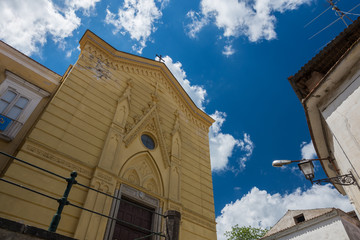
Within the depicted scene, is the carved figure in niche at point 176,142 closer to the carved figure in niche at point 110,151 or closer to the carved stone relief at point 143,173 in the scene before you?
the carved stone relief at point 143,173

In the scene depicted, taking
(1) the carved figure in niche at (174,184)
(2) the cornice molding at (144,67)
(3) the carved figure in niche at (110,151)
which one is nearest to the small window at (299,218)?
(2) the cornice molding at (144,67)

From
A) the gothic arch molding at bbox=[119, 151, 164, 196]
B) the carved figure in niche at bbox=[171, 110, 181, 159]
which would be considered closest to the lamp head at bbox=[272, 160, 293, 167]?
the gothic arch molding at bbox=[119, 151, 164, 196]

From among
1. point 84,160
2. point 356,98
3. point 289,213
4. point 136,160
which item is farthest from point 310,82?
point 289,213

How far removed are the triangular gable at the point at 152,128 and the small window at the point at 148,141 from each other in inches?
13.0

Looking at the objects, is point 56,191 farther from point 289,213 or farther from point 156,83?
point 289,213

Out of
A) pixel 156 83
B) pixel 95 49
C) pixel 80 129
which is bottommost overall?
pixel 80 129

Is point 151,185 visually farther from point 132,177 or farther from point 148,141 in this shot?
point 148,141

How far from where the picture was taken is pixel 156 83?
46.0ft

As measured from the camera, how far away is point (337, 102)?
6477 mm

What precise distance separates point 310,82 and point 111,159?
26.1 ft

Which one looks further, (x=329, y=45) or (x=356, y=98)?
(x=329, y=45)

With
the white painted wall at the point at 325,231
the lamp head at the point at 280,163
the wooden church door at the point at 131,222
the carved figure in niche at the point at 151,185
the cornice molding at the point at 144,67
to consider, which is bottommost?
the wooden church door at the point at 131,222

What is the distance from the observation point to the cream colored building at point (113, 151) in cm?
682

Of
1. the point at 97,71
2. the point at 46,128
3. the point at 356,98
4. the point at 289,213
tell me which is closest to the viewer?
the point at 356,98
